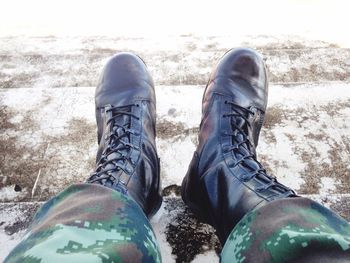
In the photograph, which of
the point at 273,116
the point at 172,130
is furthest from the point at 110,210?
the point at 273,116

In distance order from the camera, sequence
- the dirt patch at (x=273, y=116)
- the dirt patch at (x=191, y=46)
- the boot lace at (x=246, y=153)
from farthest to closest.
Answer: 1. the dirt patch at (x=191, y=46)
2. the dirt patch at (x=273, y=116)
3. the boot lace at (x=246, y=153)

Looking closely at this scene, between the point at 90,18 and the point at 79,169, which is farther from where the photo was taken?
the point at 90,18

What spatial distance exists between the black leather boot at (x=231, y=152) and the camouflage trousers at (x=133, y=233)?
159mm

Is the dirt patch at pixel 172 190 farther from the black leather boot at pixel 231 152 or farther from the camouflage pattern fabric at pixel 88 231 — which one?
the camouflage pattern fabric at pixel 88 231

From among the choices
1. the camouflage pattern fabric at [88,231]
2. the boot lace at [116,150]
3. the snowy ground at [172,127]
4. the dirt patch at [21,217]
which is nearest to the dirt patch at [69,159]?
the snowy ground at [172,127]

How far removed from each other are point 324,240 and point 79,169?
118cm

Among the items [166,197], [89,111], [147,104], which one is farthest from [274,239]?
[89,111]

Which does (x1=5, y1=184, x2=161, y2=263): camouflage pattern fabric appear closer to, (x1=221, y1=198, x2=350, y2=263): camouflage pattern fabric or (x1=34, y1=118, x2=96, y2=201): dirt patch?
(x1=221, y1=198, x2=350, y2=263): camouflage pattern fabric

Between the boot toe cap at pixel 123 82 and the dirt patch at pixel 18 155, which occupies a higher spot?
the boot toe cap at pixel 123 82

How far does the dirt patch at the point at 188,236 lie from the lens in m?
1.39

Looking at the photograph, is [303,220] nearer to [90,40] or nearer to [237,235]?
[237,235]

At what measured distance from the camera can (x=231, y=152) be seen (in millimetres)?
1489

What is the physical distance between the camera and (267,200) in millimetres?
1172

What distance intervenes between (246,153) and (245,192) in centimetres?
28
